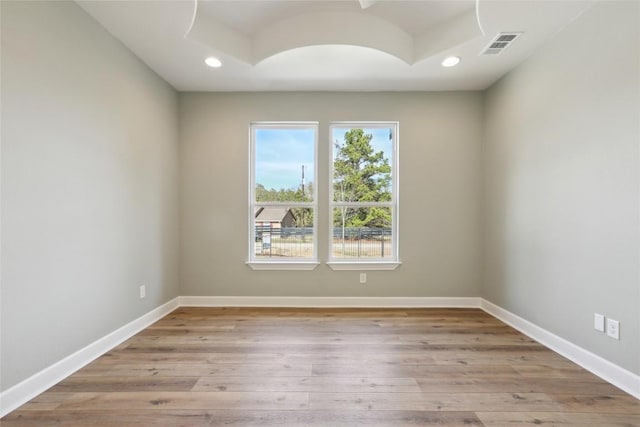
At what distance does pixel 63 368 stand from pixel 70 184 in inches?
49.7

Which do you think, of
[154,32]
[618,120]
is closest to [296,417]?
[618,120]

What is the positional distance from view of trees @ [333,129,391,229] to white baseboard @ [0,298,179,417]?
7.78 ft

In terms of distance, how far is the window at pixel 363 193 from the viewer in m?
3.73

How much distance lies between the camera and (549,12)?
7.25 feet

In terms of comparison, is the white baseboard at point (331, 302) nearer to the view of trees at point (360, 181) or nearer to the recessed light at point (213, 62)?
the view of trees at point (360, 181)

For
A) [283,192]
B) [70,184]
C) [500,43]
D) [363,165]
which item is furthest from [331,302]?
[500,43]

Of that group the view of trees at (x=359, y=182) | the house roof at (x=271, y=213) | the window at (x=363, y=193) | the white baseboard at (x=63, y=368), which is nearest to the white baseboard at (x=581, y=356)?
the window at (x=363, y=193)

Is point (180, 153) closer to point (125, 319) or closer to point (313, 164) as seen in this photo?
point (313, 164)

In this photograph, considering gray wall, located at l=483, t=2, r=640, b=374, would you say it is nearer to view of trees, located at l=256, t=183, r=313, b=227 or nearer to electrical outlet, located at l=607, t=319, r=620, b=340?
electrical outlet, located at l=607, t=319, r=620, b=340

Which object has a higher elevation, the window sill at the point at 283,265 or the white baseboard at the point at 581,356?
the window sill at the point at 283,265

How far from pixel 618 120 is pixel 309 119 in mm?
2739

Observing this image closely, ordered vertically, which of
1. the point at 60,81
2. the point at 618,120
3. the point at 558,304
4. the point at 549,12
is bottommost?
the point at 558,304

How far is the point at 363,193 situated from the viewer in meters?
3.75

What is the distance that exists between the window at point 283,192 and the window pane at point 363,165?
1.03 feet
